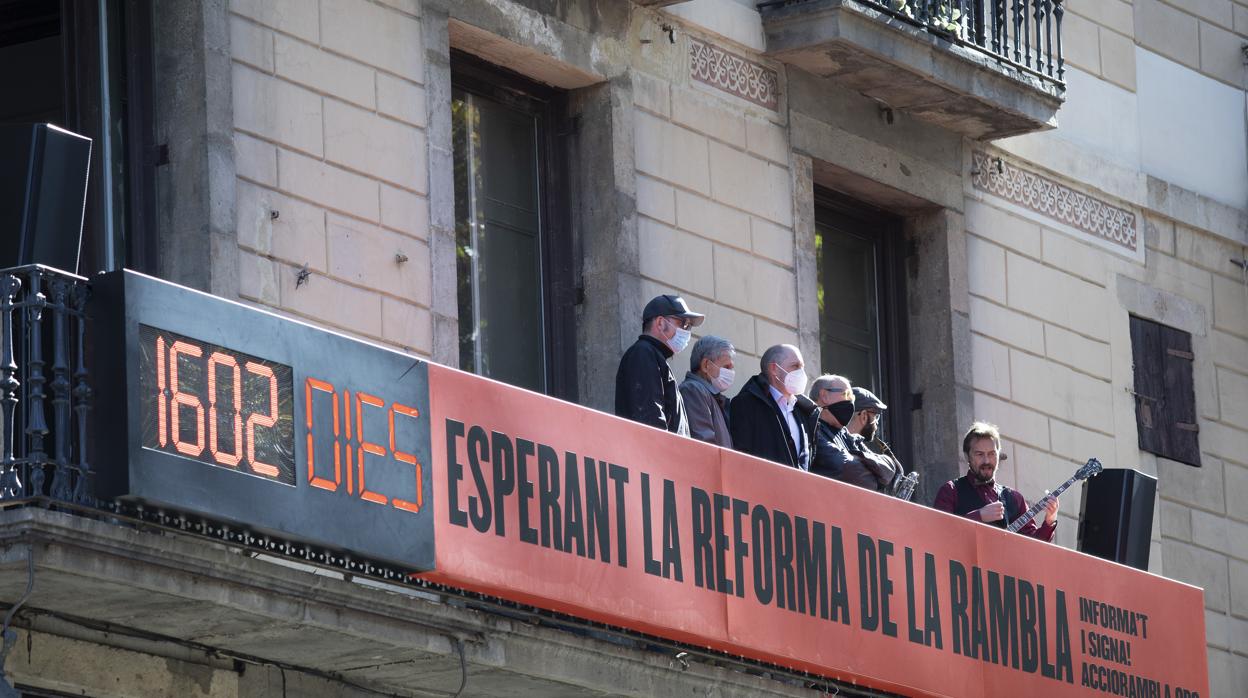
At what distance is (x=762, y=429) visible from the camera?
15.5 meters

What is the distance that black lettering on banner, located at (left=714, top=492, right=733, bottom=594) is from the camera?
572 inches

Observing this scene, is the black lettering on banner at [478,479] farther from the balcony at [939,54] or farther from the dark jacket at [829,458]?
the balcony at [939,54]

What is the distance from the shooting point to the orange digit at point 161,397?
460 inches

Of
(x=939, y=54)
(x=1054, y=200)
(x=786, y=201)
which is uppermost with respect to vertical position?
(x=939, y=54)

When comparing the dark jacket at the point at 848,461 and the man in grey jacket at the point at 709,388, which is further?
the dark jacket at the point at 848,461

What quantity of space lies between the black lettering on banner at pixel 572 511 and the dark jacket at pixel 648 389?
2.74 ft

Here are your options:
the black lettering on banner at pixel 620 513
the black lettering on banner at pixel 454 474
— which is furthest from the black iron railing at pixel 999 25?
the black lettering on banner at pixel 454 474

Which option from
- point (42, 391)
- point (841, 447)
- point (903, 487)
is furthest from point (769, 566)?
point (42, 391)

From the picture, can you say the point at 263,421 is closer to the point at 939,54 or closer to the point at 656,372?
the point at 656,372

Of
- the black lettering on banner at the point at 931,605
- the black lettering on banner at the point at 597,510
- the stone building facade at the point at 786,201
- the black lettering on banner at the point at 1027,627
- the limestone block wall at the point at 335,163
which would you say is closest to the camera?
the black lettering on banner at the point at 597,510

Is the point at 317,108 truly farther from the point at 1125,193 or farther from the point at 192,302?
the point at 1125,193

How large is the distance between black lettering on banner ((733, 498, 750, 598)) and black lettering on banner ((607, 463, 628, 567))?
80 cm

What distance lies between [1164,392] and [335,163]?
7842mm

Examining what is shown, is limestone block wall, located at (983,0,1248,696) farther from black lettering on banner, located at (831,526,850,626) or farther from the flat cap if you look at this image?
black lettering on banner, located at (831,526,850,626)
